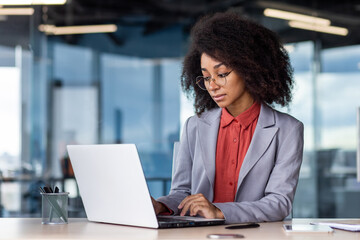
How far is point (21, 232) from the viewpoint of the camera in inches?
69.2

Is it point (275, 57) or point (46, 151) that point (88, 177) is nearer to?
point (275, 57)

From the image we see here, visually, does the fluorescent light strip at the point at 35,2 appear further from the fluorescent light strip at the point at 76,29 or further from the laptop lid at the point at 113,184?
the laptop lid at the point at 113,184

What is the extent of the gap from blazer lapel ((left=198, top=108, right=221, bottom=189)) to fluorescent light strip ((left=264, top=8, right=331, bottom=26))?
370 centimetres

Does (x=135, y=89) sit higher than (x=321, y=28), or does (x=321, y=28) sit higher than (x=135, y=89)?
(x=321, y=28)

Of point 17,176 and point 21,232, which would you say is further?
point 17,176

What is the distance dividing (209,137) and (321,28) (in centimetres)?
387

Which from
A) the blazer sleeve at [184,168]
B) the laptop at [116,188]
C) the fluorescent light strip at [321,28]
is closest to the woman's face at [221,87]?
the blazer sleeve at [184,168]

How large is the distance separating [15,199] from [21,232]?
442cm

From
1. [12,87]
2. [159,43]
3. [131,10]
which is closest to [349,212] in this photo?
[159,43]

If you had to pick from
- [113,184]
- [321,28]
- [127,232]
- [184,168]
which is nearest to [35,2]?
[321,28]

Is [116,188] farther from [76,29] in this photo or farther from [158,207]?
[76,29]

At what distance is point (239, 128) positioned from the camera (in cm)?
250

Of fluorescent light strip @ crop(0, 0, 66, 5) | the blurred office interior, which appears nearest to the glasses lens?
the blurred office interior

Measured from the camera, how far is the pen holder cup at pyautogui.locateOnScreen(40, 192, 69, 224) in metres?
1.96
